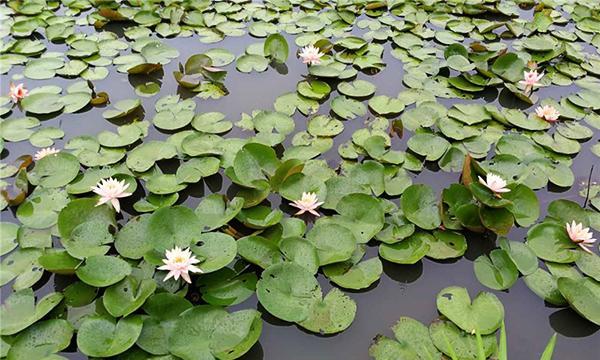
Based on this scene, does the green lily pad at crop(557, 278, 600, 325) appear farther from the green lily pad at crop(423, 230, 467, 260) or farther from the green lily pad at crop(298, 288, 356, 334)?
the green lily pad at crop(298, 288, 356, 334)

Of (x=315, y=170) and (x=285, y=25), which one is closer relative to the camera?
(x=315, y=170)

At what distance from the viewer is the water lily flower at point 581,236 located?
202cm

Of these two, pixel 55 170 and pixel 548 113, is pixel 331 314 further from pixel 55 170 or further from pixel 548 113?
pixel 548 113

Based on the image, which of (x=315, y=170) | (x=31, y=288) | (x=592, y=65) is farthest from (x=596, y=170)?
(x=31, y=288)

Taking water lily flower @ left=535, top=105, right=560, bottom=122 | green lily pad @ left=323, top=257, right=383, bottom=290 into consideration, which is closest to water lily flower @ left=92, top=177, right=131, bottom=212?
green lily pad @ left=323, top=257, right=383, bottom=290

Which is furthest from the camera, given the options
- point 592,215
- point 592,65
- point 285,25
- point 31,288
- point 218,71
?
point 285,25

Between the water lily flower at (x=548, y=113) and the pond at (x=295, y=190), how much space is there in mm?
16

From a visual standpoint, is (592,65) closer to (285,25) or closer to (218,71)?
(285,25)

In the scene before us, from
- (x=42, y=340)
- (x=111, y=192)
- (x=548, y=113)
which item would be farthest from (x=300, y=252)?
(x=548, y=113)

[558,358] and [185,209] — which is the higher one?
[185,209]

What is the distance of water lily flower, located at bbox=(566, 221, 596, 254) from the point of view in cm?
202

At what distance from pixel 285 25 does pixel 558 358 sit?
9.67 feet

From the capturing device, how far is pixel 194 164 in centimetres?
242

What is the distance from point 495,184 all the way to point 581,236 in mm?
Result: 411
